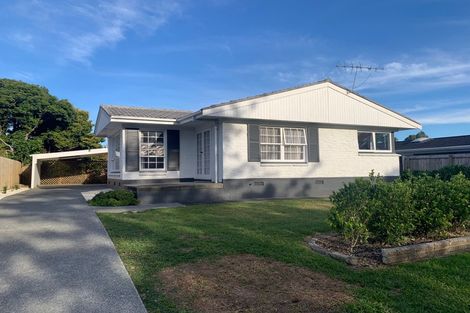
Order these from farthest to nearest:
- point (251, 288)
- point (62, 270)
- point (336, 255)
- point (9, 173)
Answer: point (9, 173) < point (336, 255) < point (62, 270) < point (251, 288)

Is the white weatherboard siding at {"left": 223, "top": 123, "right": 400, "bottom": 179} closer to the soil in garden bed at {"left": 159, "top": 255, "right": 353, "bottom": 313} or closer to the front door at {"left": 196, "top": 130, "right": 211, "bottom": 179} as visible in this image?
the front door at {"left": 196, "top": 130, "right": 211, "bottom": 179}

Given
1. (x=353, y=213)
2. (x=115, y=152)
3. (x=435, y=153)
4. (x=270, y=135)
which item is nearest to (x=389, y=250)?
(x=353, y=213)

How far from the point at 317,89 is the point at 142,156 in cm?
804

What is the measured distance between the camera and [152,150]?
15242 mm

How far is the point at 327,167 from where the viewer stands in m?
15.4

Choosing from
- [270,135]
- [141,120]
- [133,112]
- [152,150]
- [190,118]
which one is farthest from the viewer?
[133,112]

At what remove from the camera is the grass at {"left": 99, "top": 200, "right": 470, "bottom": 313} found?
381 cm

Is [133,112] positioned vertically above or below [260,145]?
above

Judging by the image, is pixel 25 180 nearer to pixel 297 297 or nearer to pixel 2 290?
pixel 2 290

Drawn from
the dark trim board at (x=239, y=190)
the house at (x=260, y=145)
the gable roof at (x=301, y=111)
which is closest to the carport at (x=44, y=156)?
the gable roof at (x=301, y=111)

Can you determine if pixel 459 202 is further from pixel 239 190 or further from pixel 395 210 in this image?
pixel 239 190

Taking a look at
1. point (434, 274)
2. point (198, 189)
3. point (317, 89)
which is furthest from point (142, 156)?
point (434, 274)

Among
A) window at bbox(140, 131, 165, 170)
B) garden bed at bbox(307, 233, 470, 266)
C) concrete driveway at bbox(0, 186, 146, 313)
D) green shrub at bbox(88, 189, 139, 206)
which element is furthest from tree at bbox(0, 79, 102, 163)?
garden bed at bbox(307, 233, 470, 266)

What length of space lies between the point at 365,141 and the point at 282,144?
487 centimetres
